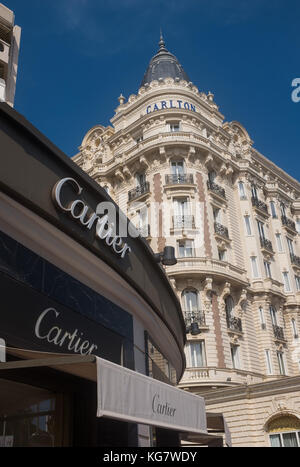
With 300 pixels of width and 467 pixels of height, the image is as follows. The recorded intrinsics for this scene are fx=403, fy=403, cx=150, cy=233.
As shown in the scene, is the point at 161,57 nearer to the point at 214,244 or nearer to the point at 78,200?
the point at 214,244

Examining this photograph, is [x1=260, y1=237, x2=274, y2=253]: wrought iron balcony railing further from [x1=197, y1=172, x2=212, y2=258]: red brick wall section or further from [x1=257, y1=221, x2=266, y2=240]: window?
[x1=197, y1=172, x2=212, y2=258]: red brick wall section

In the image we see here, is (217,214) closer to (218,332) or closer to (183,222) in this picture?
(183,222)

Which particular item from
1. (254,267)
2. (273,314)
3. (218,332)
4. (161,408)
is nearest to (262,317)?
(273,314)

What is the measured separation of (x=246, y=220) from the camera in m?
32.0

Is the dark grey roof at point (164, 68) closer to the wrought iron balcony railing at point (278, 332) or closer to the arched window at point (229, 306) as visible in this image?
the arched window at point (229, 306)

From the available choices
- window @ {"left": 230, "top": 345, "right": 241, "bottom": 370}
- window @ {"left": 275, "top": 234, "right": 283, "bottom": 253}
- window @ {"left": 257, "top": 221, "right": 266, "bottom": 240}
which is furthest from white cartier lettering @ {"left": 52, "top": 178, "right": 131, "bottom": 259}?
window @ {"left": 275, "top": 234, "right": 283, "bottom": 253}

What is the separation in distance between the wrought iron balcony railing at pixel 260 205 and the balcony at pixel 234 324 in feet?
35.4

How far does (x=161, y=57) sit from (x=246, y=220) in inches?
755

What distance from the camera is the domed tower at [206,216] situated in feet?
82.2

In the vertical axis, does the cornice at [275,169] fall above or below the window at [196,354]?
above

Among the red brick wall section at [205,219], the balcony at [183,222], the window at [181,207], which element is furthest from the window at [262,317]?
the window at [181,207]

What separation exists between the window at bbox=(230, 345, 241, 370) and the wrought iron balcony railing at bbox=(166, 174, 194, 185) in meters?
11.5

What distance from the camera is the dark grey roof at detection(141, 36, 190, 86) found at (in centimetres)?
3669
